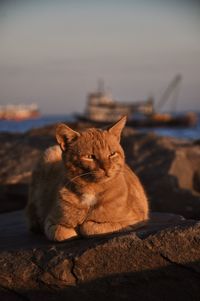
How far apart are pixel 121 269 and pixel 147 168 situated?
292 inches

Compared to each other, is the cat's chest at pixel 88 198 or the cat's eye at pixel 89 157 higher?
the cat's eye at pixel 89 157

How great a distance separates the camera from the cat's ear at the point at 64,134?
5.09 m

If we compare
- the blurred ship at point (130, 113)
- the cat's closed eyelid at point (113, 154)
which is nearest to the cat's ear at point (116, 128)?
the cat's closed eyelid at point (113, 154)

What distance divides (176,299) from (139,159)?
8.03 m

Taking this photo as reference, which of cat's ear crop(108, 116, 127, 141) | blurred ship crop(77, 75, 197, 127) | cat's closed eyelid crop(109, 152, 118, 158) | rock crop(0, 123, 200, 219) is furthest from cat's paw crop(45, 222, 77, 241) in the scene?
blurred ship crop(77, 75, 197, 127)

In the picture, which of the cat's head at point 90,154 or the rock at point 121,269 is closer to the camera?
the rock at point 121,269

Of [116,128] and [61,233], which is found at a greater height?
[116,128]

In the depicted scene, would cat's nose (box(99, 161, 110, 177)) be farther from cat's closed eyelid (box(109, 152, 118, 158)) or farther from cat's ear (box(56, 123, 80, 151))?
cat's ear (box(56, 123, 80, 151))

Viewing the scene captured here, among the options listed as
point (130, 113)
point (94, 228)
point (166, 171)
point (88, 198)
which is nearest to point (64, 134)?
point (88, 198)

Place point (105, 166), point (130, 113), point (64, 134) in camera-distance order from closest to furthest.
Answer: point (105, 166), point (64, 134), point (130, 113)

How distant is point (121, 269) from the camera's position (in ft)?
15.2

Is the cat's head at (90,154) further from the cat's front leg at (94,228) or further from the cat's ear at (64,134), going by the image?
the cat's front leg at (94,228)

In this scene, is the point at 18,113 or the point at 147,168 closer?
the point at 147,168

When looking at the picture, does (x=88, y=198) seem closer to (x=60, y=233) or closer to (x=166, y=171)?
(x=60, y=233)
